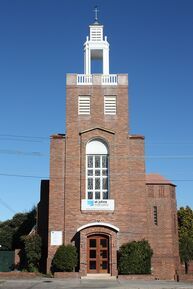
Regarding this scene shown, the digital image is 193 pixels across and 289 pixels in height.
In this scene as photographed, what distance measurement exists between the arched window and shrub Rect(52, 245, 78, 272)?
427 cm

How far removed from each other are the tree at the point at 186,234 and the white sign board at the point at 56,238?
614 inches

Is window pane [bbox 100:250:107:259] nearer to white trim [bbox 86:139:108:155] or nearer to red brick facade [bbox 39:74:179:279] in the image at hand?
red brick facade [bbox 39:74:179:279]

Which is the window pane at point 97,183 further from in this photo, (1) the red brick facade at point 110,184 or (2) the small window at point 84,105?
(2) the small window at point 84,105

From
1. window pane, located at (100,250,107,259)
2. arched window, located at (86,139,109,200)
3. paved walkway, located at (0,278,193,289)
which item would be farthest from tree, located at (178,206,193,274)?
paved walkway, located at (0,278,193,289)

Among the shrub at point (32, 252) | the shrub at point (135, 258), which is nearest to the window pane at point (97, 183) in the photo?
the shrub at point (135, 258)

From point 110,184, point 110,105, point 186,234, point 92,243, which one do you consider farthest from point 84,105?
point 186,234

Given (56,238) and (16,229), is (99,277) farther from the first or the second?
(16,229)

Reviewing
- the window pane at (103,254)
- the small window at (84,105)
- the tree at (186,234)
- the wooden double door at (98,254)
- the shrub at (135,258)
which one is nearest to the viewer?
the shrub at (135,258)

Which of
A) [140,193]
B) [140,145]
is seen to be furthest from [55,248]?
[140,145]

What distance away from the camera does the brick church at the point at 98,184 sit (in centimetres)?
3259

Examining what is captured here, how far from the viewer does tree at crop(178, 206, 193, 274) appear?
50.4 m

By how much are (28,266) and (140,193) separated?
962cm

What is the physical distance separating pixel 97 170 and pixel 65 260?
275 inches

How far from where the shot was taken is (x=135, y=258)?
1212 inches
